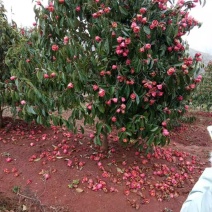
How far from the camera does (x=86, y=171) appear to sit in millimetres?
3678

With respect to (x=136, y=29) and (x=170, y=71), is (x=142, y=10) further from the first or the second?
(x=170, y=71)

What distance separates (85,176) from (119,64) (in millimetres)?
1662

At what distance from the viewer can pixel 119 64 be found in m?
3.11

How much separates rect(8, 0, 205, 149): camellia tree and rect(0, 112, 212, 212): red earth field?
0.67 metres

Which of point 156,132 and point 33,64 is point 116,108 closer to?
point 156,132

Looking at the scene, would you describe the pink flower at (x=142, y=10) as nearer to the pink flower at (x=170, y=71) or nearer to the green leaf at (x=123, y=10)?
the green leaf at (x=123, y=10)

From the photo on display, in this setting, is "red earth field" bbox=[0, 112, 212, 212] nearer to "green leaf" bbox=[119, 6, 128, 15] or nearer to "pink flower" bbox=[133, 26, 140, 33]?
"pink flower" bbox=[133, 26, 140, 33]

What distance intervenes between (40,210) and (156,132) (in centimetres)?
174

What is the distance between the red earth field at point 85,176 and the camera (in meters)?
3.24

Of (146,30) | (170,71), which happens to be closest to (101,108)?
(170,71)

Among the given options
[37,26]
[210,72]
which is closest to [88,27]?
[37,26]

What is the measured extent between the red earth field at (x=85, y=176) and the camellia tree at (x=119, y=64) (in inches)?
26.2

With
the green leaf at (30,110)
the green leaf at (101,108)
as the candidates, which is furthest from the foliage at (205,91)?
the green leaf at (30,110)

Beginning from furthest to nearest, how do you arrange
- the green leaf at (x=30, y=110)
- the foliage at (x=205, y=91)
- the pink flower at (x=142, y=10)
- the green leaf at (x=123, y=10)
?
1. the foliage at (x=205, y=91)
2. the green leaf at (x=30, y=110)
3. the green leaf at (x=123, y=10)
4. the pink flower at (x=142, y=10)
